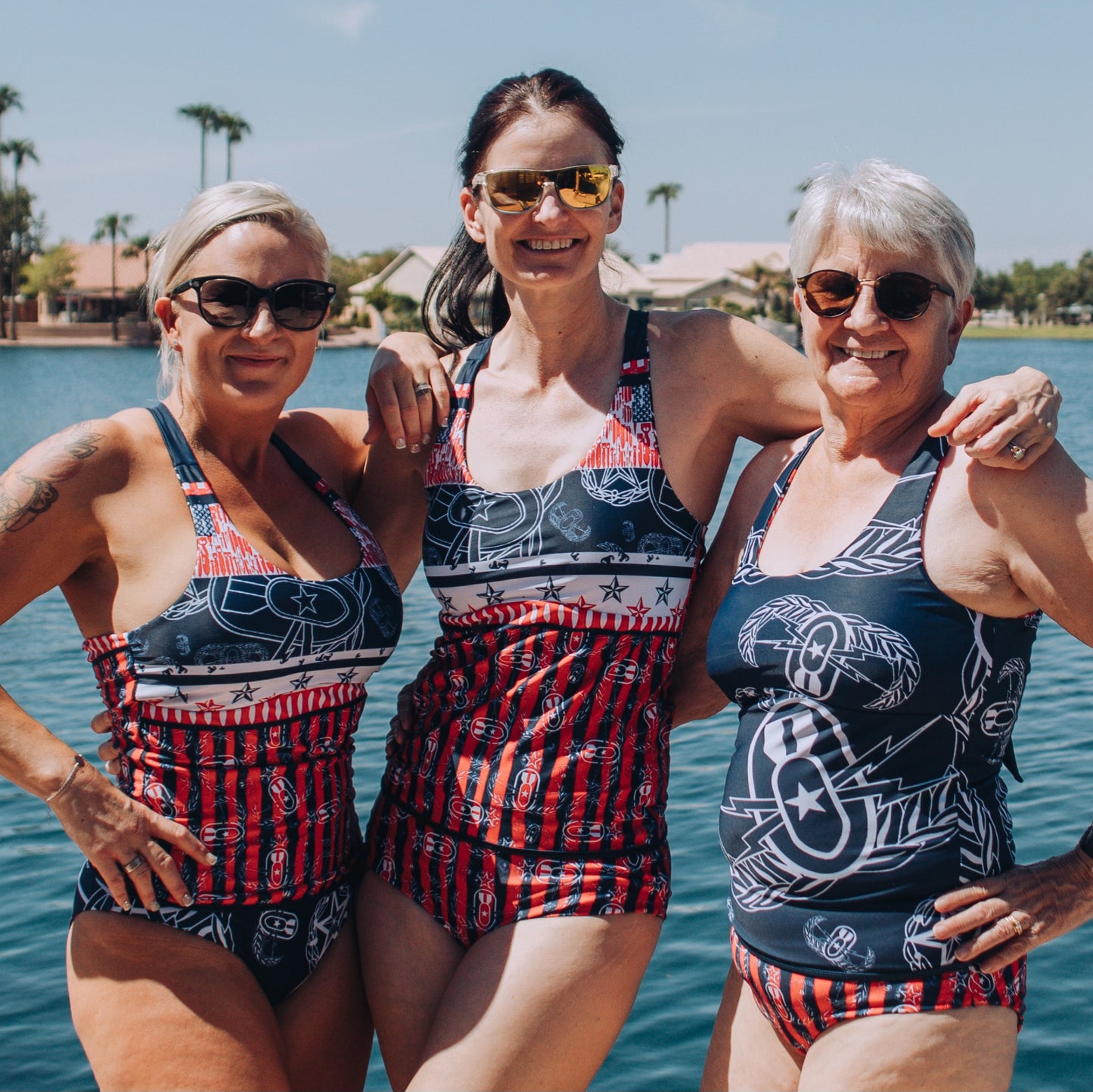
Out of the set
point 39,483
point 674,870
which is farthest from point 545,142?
point 674,870

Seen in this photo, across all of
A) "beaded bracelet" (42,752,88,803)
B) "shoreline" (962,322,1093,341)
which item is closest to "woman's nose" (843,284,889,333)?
"beaded bracelet" (42,752,88,803)

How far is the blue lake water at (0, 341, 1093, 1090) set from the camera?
5559mm

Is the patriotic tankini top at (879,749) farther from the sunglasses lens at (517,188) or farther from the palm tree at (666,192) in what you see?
the palm tree at (666,192)

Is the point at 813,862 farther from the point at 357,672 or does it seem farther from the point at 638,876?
the point at 357,672

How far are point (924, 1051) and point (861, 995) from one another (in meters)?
0.15

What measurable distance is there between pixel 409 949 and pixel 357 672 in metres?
0.67

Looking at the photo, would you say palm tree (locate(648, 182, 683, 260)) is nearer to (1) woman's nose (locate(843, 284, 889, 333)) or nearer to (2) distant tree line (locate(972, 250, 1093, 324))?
(2) distant tree line (locate(972, 250, 1093, 324))

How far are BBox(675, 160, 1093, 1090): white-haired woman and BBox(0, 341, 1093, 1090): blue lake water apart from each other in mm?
2980

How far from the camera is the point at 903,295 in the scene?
2.77m

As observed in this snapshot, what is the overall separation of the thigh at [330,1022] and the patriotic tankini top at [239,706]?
0.21 m

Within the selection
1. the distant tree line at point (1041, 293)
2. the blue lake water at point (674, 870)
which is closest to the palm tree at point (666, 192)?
the distant tree line at point (1041, 293)

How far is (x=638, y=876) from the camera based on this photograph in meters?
3.05

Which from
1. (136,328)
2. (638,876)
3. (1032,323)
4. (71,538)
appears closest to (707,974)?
(638,876)

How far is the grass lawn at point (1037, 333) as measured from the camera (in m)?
98.8
